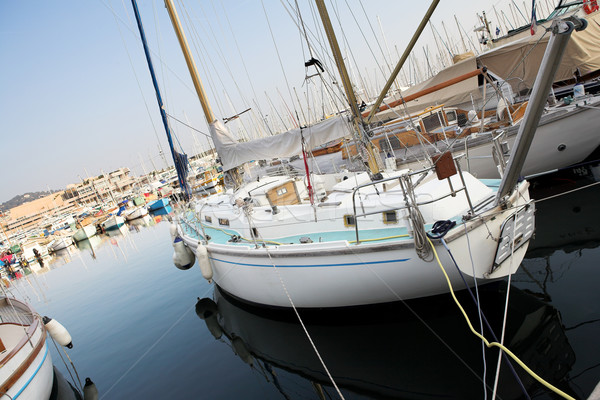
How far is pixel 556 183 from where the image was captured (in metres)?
8.97

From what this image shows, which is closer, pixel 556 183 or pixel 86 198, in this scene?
pixel 556 183

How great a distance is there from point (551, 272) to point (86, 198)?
325ft

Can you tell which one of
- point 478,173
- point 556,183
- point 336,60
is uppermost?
point 336,60

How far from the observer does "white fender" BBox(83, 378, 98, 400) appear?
5852mm

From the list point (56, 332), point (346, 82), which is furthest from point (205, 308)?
point (346, 82)

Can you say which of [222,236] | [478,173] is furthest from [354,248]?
[478,173]

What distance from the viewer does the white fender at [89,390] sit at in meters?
5.85

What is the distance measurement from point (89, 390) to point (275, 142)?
590cm

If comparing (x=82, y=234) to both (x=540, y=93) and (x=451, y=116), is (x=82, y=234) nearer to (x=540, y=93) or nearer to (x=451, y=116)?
(x=451, y=116)

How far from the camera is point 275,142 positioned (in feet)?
23.1

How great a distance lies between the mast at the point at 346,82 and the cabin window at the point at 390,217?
114 centimetres

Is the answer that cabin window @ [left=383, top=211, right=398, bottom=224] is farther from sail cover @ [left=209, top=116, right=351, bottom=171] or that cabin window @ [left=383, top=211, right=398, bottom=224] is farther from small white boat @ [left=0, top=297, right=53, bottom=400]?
small white boat @ [left=0, top=297, right=53, bottom=400]

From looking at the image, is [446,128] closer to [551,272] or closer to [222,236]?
[551,272]

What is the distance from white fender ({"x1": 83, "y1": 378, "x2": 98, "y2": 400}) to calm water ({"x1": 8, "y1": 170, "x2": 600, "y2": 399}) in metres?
0.12
